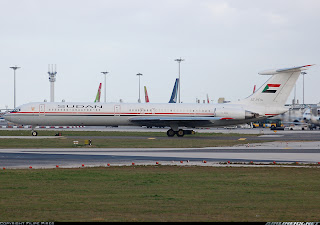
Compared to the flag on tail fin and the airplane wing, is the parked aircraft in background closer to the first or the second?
the flag on tail fin

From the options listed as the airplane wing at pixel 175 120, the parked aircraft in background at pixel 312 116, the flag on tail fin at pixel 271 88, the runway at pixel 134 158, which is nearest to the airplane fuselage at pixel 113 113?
the airplane wing at pixel 175 120

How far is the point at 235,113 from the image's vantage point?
213ft

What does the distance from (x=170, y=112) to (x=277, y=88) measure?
546 inches

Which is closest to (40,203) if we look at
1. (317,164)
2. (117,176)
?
(117,176)

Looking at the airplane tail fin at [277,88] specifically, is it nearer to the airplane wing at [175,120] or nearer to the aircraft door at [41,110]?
the airplane wing at [175,120]

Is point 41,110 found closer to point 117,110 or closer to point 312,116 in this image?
point 117,110

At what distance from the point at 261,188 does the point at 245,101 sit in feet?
155

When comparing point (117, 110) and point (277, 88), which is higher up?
point (277, 88)

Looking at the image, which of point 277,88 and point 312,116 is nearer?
point 277,88

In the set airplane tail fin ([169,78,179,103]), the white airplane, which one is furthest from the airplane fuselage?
airplane tail fin ([169,78,179,103])

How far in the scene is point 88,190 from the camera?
65.7ft

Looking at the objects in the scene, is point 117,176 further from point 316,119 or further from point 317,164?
point 316,119

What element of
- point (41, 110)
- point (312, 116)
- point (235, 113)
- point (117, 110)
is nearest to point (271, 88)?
point (235, 113)

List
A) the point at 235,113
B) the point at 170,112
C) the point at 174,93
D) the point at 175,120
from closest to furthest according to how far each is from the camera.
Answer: the point at 175,120
the point at 235,113
the point at 170,112
the point at 174,93
